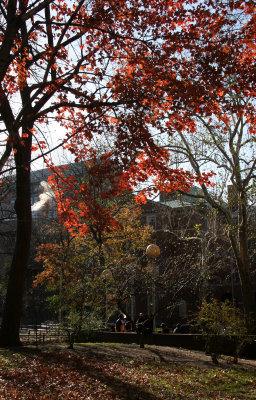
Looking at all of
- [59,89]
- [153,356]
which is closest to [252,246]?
[153,356]

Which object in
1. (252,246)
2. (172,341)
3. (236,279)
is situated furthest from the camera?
(236,279)

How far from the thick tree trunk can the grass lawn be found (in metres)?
1.25

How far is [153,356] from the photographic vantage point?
11.4m

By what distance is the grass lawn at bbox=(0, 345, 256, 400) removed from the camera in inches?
277

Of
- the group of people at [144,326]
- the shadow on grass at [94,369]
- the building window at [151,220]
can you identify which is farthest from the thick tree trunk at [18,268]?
the building window at [151,220]

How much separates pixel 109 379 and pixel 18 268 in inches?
216

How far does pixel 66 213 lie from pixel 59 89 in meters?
4.33

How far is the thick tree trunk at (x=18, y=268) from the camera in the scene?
12.2m

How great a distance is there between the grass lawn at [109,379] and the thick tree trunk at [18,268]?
1251 mm

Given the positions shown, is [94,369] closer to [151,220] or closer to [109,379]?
[109,379]

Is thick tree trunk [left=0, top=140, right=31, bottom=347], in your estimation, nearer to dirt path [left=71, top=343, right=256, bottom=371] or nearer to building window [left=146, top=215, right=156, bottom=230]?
dirt path [left=71, top=343, right=256, bottom=371]

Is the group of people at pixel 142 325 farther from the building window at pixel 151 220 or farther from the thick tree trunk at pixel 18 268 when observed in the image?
the building window at pixel 151 220

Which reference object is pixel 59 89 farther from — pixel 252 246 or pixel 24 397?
pixel 252 246

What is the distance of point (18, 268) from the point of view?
12500mm
